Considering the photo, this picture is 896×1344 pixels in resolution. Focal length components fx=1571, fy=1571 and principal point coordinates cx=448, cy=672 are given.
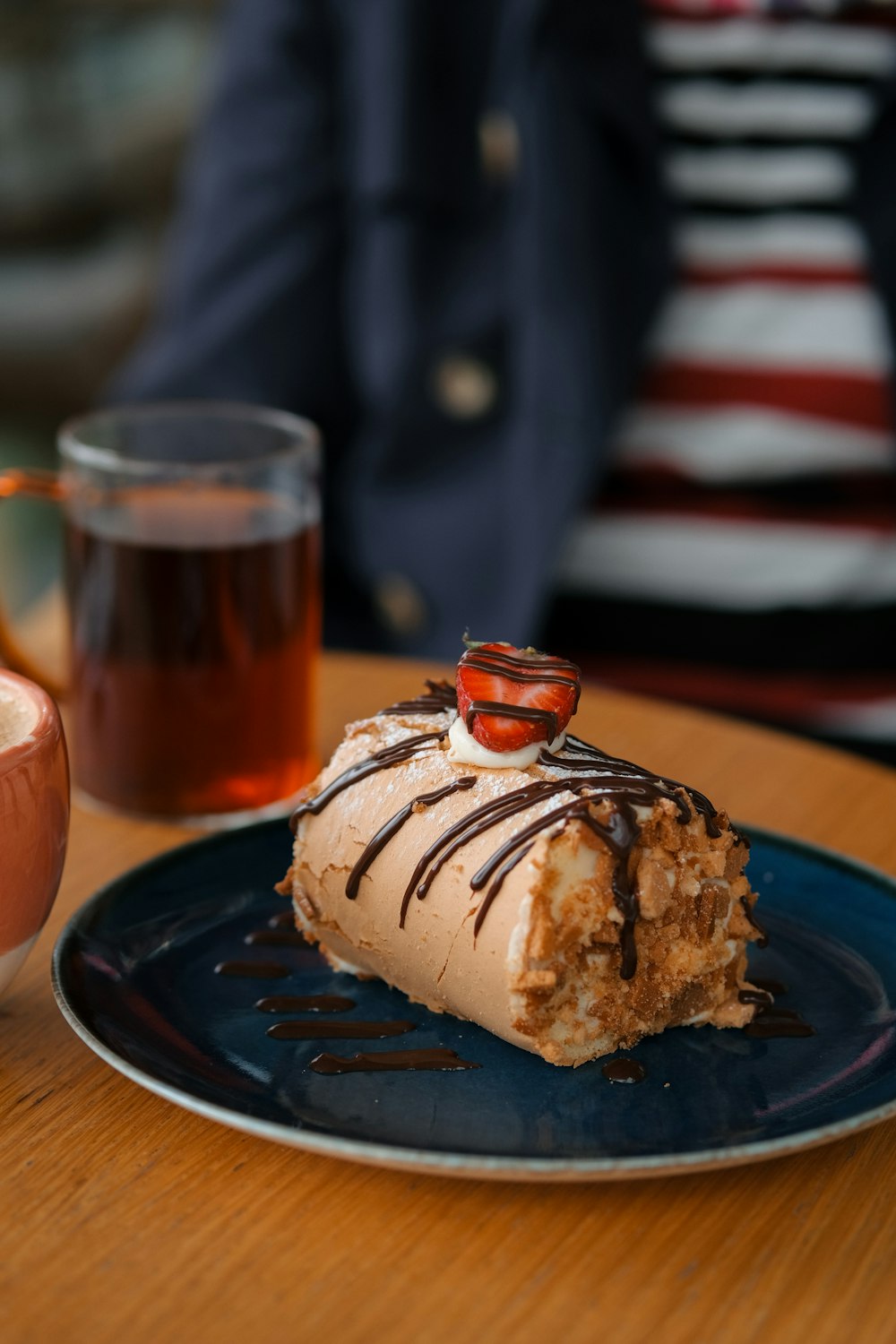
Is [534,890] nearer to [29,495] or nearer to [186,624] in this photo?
[186,624]

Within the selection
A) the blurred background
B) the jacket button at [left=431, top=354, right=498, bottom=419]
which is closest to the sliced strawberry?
the jacket button at [left=431, top=354, right=498, bottom=419]

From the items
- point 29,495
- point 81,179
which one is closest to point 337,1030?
point 29,495

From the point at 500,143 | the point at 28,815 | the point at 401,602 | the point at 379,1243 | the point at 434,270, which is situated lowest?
the point at 401,602

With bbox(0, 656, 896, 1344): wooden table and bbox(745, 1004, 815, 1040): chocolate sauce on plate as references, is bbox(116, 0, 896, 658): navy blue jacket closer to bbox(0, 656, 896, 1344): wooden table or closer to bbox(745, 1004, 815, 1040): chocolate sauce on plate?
bbox(745, 1004, 815, 1040): chocolate sauce on plate

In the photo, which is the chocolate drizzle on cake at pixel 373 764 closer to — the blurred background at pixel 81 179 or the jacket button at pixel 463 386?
the jacket button at pixel 463 386

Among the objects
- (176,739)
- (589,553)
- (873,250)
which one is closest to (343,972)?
(176,739)

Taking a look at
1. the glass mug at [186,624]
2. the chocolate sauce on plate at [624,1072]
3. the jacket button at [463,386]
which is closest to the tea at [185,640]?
the glass mug at [186,624]

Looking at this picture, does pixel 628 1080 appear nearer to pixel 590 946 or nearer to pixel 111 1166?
pixel 590 946
